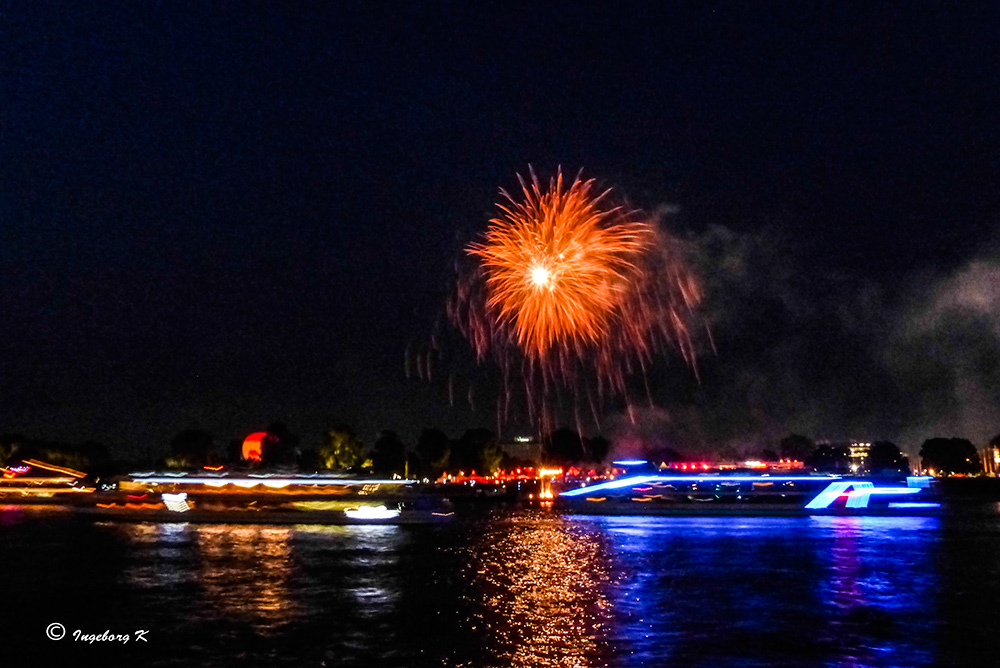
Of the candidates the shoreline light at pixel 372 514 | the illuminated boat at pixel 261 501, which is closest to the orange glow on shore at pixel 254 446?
the illuminated boat at pixel 261 501

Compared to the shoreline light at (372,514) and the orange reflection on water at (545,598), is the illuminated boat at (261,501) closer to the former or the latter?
the shoreline light at (372,514)

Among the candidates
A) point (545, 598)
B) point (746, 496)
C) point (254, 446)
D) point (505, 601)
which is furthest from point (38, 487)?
point (545, 598)

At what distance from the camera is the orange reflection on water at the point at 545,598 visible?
16.0m

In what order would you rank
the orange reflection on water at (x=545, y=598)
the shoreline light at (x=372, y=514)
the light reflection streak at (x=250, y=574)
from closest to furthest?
the orange reflection on water at (x=545, y=598), the light reflection streak at (x=250, y=574), the shoreline light at (x=372, y=514)

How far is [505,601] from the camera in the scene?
72.6 ft

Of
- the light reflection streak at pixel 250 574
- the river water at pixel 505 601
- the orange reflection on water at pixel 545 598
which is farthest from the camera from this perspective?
the light reflection streak at pixel 250 574

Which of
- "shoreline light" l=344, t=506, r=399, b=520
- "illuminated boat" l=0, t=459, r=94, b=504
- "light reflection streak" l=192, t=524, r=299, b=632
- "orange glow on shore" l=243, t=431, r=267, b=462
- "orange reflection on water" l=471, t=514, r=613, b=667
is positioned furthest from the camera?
"orange glow on shore" l=243, t=431, r=267, b=462

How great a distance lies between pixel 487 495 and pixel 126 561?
216 feet

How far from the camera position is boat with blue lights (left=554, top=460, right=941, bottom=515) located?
2655 inches

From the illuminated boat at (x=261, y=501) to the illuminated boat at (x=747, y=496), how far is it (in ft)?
44.9

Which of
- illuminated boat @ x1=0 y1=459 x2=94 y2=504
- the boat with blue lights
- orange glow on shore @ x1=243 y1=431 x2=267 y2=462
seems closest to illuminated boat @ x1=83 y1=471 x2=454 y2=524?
illuminated boat @ x1=0 y1=459 x2=94 y2=504

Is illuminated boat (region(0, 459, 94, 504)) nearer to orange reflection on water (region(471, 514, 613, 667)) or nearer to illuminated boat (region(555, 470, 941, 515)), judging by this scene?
illuminated boat (region(555, 470, 941, 515))

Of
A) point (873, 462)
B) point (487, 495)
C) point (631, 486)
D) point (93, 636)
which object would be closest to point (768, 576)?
point (93, 636)

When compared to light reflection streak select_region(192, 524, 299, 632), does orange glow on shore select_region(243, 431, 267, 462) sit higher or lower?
higher
